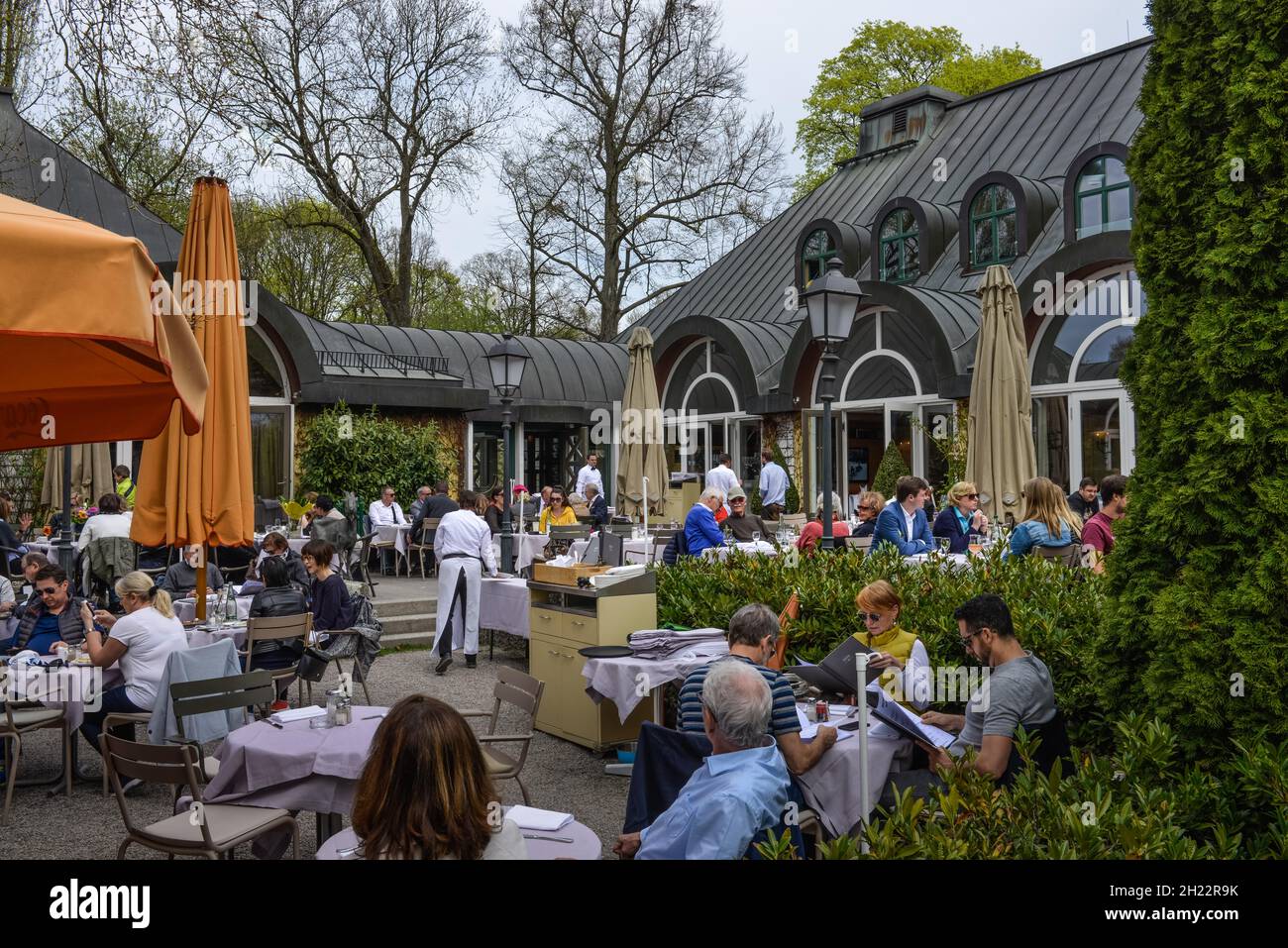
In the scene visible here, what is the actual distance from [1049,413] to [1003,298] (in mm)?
4568

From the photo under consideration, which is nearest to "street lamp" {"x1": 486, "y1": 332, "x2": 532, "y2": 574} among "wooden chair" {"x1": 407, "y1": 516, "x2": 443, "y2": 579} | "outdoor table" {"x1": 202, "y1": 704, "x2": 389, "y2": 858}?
"wooden chair" {"x1": 407, "y1": 516, "x2": 443, "y2": 579}

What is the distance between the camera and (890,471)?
17.4 metres

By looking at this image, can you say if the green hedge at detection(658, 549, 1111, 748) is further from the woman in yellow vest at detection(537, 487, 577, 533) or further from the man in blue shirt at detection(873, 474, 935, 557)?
the woman in yellow vest at detection(537, 487, 577, 533)

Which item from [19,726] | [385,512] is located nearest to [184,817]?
[19,726]

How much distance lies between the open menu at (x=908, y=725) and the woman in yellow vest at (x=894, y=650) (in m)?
0.43

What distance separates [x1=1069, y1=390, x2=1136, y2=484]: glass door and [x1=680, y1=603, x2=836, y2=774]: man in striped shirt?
1190 cm

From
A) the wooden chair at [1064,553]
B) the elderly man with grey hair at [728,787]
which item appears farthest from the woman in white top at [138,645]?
the wooden chair at [1064,553]

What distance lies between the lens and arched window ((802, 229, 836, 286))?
2183 cm

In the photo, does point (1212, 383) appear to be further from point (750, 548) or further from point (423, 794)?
point (750, 548)

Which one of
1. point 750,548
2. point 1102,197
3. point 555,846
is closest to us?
point 555,846

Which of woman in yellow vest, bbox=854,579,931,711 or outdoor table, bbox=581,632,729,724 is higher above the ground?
woman in yellow vest, bbox=854,579,931,711

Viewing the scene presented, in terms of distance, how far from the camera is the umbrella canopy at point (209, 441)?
6.53m

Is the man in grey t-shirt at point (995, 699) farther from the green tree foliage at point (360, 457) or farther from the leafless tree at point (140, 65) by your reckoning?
the green tree foliage at point (360, 457)

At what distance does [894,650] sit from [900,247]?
16.4 metres
